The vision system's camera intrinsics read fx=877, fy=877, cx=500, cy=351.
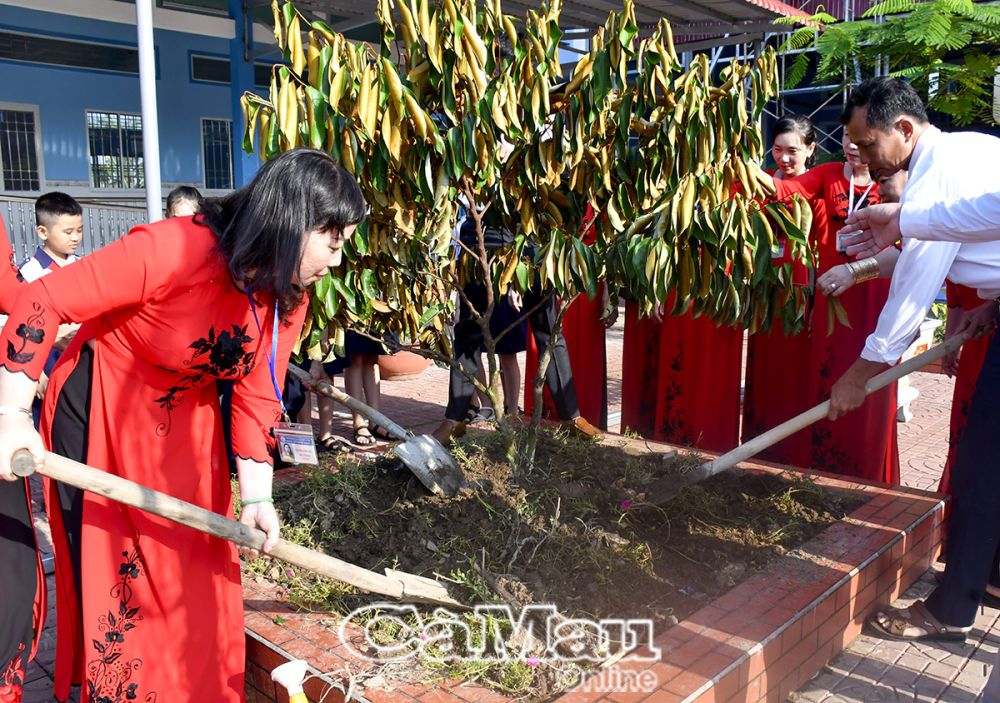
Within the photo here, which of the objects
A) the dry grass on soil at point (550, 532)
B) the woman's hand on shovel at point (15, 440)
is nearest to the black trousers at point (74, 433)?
the woman's hand on shovel at point (15, 440)

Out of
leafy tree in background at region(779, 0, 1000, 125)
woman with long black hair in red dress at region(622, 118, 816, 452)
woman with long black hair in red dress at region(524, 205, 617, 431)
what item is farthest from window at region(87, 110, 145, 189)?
woman with long black hair in red dress at region(622, 118, 816, 452)

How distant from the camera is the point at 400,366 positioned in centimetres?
806

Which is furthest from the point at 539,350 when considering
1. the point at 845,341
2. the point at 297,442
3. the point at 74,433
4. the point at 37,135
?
the point at 37,135

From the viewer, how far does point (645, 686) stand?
237 centimetres

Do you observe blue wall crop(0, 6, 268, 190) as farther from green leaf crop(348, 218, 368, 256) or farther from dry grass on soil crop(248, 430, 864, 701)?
green leaf crop(348, 218, 368, 256)

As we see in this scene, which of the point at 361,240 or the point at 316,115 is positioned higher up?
the point at 316,115

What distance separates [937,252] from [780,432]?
0.85m

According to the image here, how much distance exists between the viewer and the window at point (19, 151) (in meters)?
10.6

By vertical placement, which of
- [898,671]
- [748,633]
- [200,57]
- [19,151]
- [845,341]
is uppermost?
[200,57]

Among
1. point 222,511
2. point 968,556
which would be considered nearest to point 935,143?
point 968,556

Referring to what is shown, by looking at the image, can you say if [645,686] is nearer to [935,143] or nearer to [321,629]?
[321,629]

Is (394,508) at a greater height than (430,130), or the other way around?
(430,130)

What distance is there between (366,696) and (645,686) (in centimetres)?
75

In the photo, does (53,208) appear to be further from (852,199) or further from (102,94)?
(102,94)
